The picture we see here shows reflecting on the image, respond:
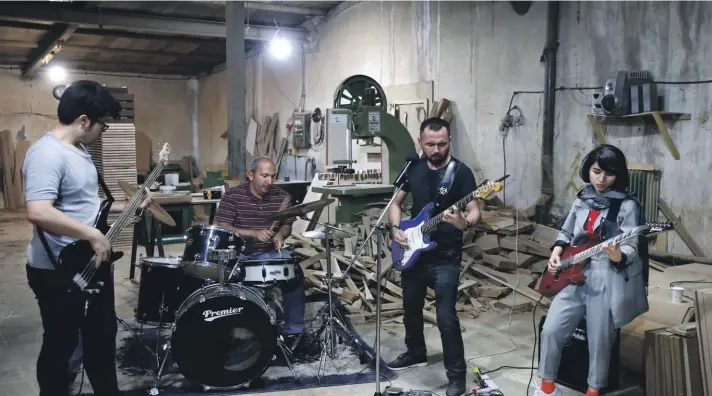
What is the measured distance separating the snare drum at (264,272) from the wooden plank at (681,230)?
336 centimetres

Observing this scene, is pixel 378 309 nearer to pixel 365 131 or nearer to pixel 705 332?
pixel 705 332

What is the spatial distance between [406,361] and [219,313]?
1.34 m

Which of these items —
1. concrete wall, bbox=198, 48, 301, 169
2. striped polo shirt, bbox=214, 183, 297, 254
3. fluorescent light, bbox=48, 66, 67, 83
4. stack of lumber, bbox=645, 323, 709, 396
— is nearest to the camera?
stack of lumber, bbox=645, 323, 709, 396

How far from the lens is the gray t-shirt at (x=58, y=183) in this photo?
8.40 ft

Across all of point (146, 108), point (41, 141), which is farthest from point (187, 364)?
point (146, 108)

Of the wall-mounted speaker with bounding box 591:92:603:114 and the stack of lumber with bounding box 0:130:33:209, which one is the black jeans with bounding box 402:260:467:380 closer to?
the wall-mounted speaker with bounding box 591:92:603:114

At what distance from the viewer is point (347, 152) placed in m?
6.08

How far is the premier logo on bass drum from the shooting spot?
138 inches

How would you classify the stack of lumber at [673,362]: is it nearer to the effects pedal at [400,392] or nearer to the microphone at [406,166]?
the effects pedal at [400,392]

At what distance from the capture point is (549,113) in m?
6.18

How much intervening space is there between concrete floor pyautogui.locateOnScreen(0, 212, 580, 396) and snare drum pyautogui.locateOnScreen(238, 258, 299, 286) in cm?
72

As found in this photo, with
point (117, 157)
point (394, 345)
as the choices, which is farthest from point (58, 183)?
point (117, 157)

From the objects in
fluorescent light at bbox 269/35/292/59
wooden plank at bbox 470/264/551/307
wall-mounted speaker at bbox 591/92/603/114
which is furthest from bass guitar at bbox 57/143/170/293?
fluorescent light at bbox 269/35/292/59

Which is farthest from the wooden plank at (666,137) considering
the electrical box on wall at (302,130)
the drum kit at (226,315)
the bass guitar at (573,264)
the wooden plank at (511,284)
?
the electrical box on wall at (302,130)
